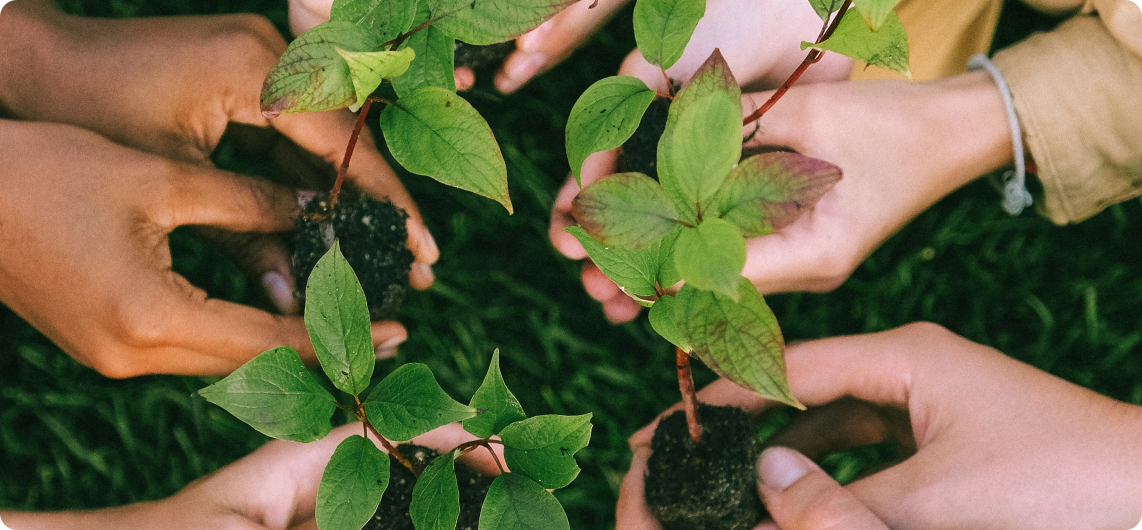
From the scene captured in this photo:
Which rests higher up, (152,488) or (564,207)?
(564,207)

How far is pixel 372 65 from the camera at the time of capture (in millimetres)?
496

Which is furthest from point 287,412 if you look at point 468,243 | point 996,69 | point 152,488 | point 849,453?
point 996,69

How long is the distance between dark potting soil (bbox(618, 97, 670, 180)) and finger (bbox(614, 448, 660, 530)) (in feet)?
1.30

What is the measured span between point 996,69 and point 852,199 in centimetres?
34

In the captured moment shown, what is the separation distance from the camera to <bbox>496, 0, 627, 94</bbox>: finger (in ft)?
3.46

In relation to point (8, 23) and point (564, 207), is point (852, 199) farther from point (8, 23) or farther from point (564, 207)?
point (8, 23)

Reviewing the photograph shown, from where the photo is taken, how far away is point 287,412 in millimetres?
564

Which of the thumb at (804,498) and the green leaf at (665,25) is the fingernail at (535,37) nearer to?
the green leaf at (665,25)

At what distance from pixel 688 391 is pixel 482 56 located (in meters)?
0.60

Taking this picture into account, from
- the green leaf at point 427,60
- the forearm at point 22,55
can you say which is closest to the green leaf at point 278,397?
the green leaf at point 427,60

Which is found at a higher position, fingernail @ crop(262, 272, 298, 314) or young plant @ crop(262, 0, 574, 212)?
young plant @ crop(262, 0, 574, 212)

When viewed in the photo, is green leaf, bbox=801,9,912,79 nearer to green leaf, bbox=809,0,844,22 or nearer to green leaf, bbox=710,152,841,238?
green leaf, bbox=809,0,844,22

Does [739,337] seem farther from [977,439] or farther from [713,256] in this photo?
[977,439]

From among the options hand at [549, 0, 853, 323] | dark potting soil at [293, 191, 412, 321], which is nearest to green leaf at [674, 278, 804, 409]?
hand at [549, 0, 853, 323]
